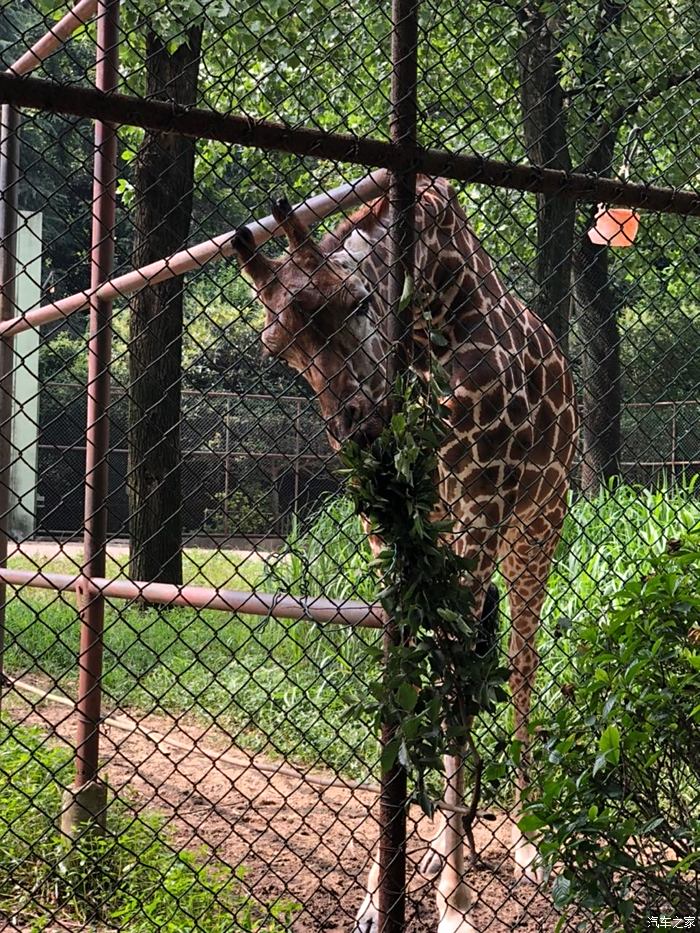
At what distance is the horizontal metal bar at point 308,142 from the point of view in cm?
227

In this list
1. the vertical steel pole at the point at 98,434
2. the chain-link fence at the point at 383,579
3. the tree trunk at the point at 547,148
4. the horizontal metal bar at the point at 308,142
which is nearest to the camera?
the horizontal metal bar at the point at 308,142

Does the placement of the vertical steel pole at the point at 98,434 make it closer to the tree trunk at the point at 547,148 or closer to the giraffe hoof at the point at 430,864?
the giraffe hoof at the point at 430,864

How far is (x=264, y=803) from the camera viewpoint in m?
4.82

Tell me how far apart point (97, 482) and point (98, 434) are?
0.17 metres

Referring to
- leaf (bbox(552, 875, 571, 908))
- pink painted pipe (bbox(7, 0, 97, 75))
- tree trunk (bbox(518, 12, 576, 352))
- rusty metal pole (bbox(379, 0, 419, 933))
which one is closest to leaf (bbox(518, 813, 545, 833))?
leaf (bbox(552, 875, 571, 908))

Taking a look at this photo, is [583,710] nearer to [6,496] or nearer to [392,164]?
[392,164]

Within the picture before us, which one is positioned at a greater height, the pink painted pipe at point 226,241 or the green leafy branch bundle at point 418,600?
the pink painted pipe at point 226,241

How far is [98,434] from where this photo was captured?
3.54m

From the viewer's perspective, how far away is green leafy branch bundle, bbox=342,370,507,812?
2.46 meters

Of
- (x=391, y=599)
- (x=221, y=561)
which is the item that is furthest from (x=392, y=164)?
(x=221, y=561)

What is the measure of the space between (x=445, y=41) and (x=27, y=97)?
8.39 m

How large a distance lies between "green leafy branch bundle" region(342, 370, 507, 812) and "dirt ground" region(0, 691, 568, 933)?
388 mm

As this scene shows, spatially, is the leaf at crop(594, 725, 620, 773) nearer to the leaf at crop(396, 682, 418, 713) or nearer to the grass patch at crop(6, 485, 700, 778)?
the leaf at crop(396, 682, 418, 713)

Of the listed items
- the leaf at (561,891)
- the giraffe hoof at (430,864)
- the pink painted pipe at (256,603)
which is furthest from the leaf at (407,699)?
the giraffe hoof at (430,864)
